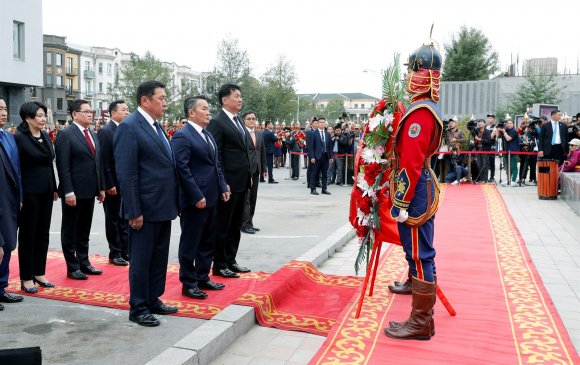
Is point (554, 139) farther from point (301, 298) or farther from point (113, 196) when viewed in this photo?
point (113, 196)

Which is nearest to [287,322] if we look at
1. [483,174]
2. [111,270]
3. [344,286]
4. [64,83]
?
[344,286]

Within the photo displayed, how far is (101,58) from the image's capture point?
253ft

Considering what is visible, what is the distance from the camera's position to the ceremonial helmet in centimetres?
422

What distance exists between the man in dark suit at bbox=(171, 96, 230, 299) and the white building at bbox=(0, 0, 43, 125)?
22633 mm

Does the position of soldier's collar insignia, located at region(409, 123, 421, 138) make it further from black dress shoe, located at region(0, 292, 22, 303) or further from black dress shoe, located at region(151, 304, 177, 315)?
black dress shoe, located at region(0, 292, 22, 303)

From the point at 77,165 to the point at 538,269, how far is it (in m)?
5.28

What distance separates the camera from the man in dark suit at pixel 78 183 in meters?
5.92

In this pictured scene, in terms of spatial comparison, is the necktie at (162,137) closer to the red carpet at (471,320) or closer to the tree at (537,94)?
the red carpet at (471,320)

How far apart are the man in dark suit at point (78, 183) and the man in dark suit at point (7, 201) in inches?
27.0

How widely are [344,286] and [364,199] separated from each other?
1221 millimetres

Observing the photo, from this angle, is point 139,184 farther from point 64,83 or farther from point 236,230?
point 64,83

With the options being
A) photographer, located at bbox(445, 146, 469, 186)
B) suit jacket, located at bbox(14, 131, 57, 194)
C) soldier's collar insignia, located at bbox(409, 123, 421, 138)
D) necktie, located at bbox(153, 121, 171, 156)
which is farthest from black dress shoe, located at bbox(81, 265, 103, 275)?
photographer, located at bbox(445, 146, 469, 186)

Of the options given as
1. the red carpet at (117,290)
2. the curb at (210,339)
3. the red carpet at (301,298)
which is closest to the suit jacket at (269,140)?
the red carpet at (117,290)

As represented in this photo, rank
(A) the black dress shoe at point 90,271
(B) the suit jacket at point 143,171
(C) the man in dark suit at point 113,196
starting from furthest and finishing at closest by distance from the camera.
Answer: (C) the man in dark suit at point 113,196
(A) the black dress shoe at point 90,271
(B) the suit jacket at point 143,171
